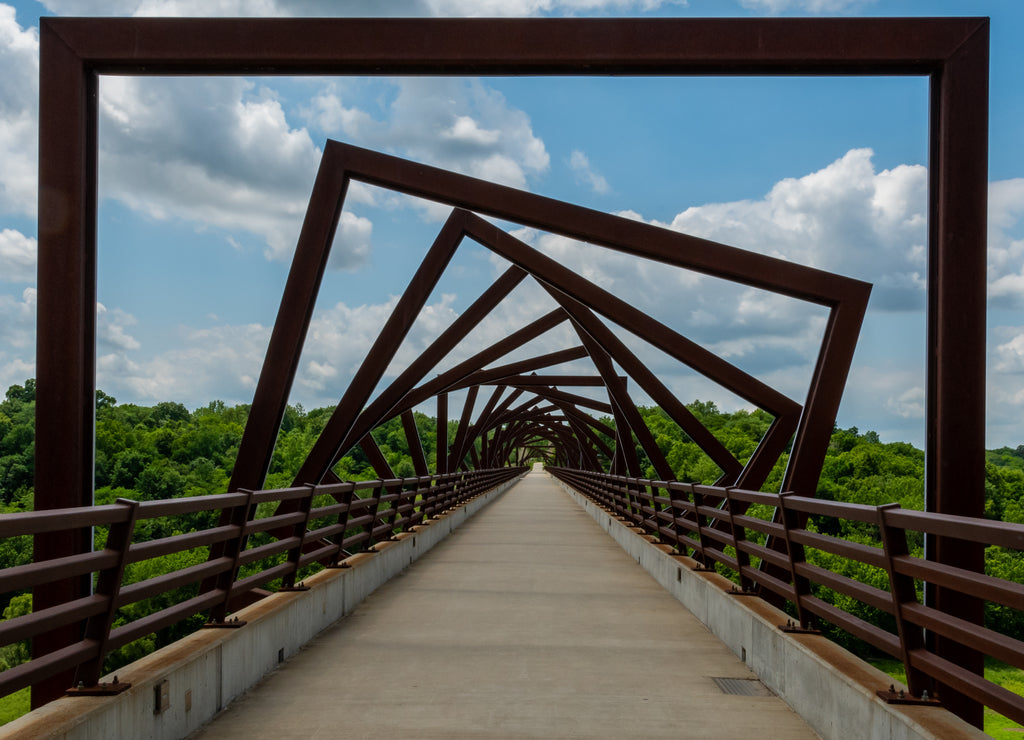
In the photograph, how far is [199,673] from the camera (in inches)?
211

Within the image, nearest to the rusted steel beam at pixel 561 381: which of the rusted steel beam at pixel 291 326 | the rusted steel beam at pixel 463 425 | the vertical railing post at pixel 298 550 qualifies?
the rusted steel beam at pixel 463 425

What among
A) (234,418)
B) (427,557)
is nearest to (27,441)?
(234,418)

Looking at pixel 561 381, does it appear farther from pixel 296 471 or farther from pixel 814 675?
pixel 296 471

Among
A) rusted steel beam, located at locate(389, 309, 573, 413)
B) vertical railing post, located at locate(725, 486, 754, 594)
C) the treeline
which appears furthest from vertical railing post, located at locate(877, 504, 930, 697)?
the treeline

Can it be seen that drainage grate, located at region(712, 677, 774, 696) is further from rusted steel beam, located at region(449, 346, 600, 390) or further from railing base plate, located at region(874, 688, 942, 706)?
rusted steel beam, located at region(449, 346, 600, 390)

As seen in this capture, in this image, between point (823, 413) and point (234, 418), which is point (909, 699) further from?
point (234, 418)

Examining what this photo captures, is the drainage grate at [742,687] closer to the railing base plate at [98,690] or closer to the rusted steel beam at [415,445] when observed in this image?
the railing base plate at [98,690]

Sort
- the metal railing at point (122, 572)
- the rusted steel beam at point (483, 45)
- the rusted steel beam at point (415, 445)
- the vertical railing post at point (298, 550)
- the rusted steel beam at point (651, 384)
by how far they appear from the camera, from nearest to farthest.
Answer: the metal railing at point (122, 572) → the rusted steel beam at point (483, 45) → the vertical railing post at point (298, 550) → the rusted steel beam at point (651, 384) → the rusted steel beam at point (415, 445)

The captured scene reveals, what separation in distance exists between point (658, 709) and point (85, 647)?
3352mm

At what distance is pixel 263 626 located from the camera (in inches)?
263

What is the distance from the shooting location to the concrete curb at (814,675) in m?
4.26

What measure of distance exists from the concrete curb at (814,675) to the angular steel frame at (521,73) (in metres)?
0.94

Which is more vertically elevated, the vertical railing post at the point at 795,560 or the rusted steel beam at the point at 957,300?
the rusted steel beam at the point at 957,300

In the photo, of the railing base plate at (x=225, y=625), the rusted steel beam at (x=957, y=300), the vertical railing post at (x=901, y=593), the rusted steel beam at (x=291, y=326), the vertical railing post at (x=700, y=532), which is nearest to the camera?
the vertical railing post at (x=901, y=593)
